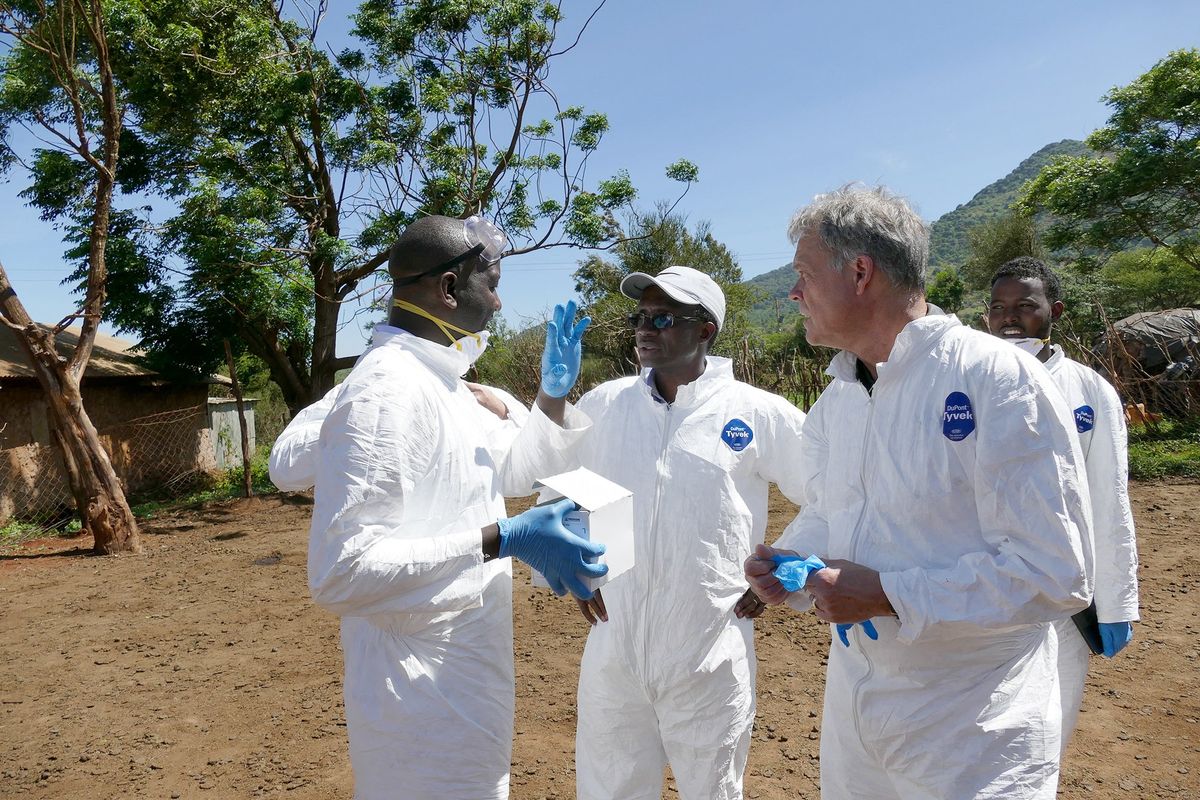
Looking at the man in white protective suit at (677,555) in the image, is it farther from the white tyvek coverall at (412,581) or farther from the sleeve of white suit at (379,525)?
the sleeve of white suit at (379,525)

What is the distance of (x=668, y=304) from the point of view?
2715 millimetres

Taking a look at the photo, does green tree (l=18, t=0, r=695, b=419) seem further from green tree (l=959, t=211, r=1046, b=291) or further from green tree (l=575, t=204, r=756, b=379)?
green tree (l=959, t=211, r=1046, b=291)

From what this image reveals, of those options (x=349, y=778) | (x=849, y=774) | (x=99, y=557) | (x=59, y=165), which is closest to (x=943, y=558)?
(x=849, y=774)

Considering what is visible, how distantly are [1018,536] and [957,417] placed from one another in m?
0.25

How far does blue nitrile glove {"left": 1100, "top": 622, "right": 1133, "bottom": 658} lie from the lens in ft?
8.09

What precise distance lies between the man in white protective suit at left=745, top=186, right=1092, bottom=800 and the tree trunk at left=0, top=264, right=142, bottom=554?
361 inches

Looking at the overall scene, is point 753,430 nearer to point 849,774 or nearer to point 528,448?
point 528,448

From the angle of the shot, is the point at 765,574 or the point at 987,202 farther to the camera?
the point at 987,202

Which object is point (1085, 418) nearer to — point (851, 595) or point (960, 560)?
point (960, 560)

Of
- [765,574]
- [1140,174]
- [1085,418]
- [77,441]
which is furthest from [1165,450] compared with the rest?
[77,441]

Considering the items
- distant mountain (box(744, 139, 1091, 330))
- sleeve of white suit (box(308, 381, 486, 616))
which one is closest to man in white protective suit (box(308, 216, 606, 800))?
sleeve of white suit (box(308, 381, 486, 616))

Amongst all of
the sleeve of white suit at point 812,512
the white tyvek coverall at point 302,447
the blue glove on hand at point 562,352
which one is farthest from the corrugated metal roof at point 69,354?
the sleeve of white suit at point 812,512

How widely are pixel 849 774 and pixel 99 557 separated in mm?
9294

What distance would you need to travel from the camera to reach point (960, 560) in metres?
1.45
